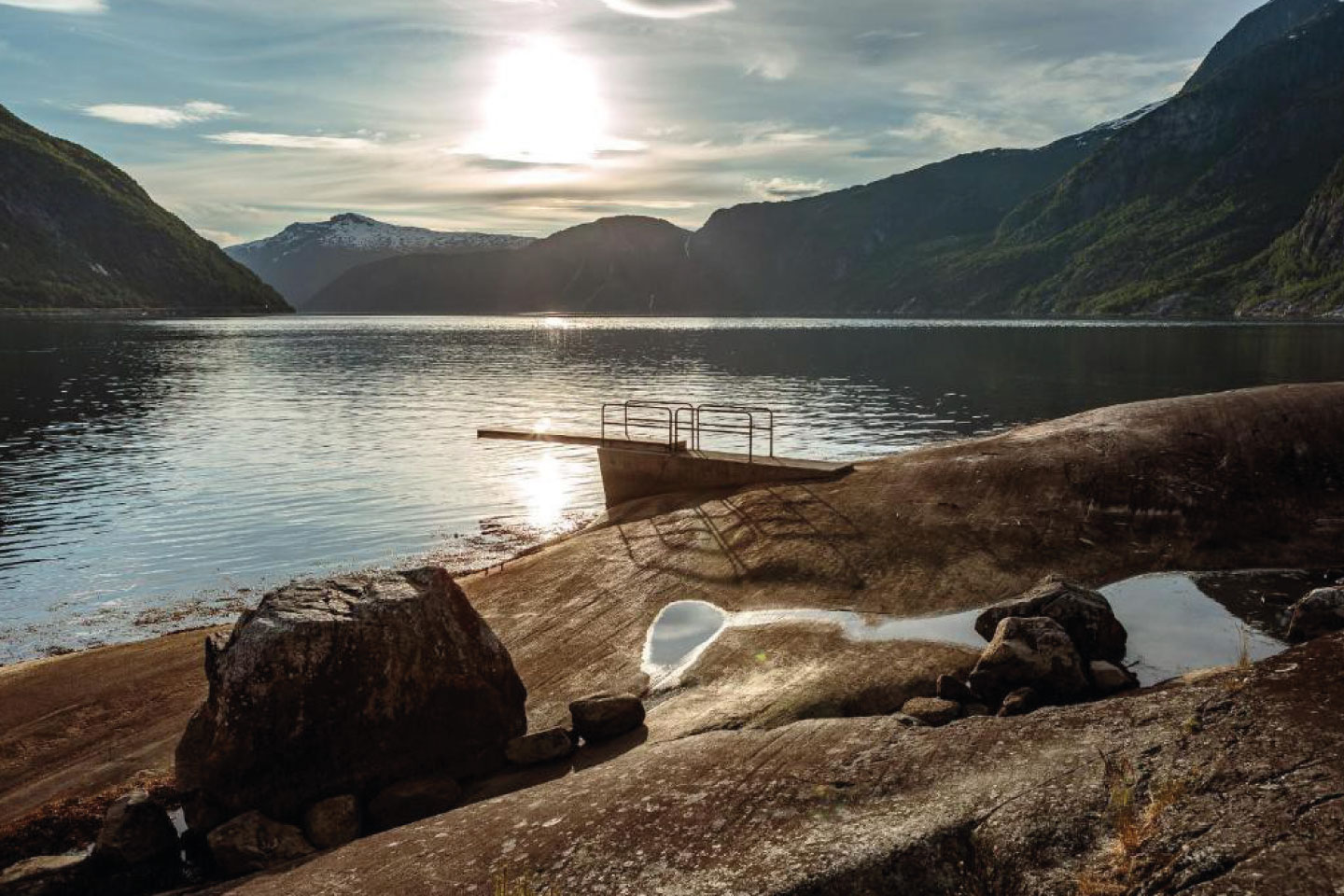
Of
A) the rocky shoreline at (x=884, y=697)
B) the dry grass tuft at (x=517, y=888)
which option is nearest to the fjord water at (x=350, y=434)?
the rocky shoreline at (x=884, y=697)

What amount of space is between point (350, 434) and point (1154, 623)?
5148cm

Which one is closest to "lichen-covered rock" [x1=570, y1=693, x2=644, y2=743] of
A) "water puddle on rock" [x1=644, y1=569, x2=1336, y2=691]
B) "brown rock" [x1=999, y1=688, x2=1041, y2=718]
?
"water puddle on rock" [x1=644, y1=569, x2=1336, y2=691]

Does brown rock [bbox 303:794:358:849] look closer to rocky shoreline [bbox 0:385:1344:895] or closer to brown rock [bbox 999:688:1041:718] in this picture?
rocky shoreline [bbox 0:385:1344:895]

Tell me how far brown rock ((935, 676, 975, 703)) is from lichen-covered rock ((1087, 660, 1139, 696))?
203 centimetres

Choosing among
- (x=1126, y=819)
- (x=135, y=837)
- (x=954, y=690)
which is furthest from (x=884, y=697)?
(x=135, y=837)

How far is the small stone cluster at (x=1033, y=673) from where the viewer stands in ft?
44.5

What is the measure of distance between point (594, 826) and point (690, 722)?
13.9 ft

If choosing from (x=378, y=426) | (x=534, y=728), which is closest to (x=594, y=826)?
(x=534, y=728)

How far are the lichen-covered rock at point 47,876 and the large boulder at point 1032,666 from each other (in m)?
13.2

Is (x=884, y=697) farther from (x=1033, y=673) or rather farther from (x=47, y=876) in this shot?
(x=47, y=876)

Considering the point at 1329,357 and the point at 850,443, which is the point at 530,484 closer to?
the point at 850,443

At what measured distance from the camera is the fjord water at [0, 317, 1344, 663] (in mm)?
30891

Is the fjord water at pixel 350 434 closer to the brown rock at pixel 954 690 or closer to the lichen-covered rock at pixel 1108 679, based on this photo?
the brown rock at pixel 954 690

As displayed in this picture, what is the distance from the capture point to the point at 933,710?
44.1 ft
